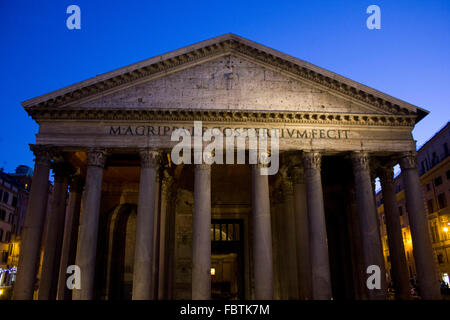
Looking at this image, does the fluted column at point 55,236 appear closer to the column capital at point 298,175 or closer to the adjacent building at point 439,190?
the column capital at point 298,175

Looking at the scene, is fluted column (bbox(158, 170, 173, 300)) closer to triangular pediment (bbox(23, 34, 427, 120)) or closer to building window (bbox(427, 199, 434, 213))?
triangular pediment (bbox(23, 34, 427, 120))

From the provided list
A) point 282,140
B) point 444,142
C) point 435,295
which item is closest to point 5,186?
point 282,140

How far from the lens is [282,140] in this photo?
16.7m

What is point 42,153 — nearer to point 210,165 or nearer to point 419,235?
point 210,165

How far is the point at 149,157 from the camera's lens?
1627 cm

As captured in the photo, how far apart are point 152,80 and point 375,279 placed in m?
12.9

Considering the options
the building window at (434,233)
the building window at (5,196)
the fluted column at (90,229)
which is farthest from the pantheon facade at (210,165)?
the building window at (5,196)

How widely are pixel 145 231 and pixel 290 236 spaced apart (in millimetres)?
7634

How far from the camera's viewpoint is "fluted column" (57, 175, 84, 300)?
1905 centimetres

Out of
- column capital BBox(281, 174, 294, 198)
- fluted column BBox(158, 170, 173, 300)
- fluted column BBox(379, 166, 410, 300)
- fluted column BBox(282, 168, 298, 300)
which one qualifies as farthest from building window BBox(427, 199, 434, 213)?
fluted column BBox(158, 170, 173, 300)

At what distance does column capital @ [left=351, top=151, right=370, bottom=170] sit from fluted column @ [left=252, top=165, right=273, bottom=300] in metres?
4.16

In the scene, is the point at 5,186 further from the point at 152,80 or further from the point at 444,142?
the point at 444,142

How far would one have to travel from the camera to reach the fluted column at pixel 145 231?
48.4ft

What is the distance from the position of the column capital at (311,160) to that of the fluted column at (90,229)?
8888 millimetres
